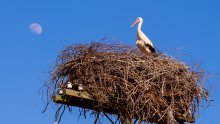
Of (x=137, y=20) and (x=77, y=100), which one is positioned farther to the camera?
(x=137, y=20)

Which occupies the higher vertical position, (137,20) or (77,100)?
(137,20)

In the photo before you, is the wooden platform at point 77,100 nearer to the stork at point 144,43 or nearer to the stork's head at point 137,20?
the stork at point 144,43

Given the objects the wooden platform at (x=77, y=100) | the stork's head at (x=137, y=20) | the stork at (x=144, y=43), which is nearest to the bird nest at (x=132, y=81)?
the wooden platform at (x=77, y=100)

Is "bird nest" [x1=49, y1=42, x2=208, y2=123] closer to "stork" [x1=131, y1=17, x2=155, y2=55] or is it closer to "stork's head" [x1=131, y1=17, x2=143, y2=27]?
"stork" [x1=131, y1=17, x2=155, y2=55]

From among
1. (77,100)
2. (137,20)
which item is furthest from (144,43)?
(77,100)

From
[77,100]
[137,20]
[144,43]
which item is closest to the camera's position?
[77,100]

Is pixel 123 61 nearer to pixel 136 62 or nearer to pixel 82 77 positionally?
pixel 136 62

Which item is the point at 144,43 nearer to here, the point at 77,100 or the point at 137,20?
the point at 137,20

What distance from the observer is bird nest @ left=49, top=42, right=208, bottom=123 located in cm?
625

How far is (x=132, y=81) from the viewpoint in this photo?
6477 mm

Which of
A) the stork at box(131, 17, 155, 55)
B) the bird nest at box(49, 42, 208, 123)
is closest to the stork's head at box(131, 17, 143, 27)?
the stork at box(131, 17, 155, 55)

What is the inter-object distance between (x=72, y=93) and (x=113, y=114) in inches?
31.7

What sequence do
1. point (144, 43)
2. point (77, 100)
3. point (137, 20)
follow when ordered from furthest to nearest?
point (137, 20)
point (144, 43)
point (77, 100)

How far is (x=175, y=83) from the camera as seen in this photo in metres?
6.70
